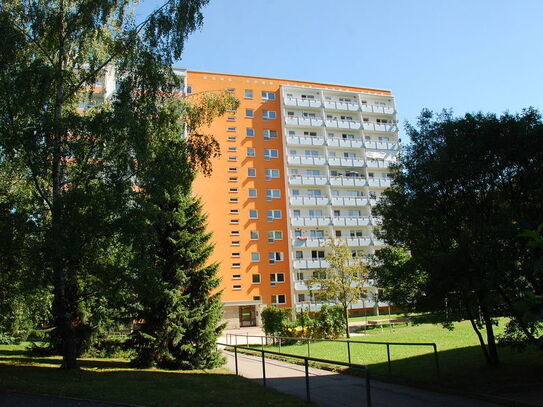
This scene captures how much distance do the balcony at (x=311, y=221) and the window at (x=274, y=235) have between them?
6.37ft

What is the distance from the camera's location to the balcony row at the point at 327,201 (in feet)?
177

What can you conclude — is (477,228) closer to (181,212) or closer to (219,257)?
(181,212)

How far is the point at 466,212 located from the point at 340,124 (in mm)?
49167

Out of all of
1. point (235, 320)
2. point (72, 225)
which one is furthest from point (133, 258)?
point (235, 320)

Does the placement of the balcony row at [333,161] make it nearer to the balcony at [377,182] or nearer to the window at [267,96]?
the balcony at [377,182]

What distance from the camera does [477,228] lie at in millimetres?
9688

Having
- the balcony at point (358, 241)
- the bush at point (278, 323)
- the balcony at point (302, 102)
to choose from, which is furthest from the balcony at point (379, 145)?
the bush at point (278, 323)

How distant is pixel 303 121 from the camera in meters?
57.2

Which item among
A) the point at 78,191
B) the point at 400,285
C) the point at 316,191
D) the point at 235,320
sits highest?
the point at 316,191

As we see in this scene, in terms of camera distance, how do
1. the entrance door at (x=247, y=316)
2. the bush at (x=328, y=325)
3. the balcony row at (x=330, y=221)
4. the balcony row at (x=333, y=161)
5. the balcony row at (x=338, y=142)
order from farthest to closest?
1. the balcony row at (x=338, y=142)
2. the balcony row at (x=333, y=161)
3. the balcony row at (x=330, y=221)
4. the entrance door at (x=247, y=316)
5. the bush at (x=328, y=325)

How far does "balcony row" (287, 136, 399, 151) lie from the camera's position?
56188 millimetres

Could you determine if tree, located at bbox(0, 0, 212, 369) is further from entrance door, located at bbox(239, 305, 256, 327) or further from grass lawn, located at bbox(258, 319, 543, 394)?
entrance door, located at bbox(239, 305, 256, 327)

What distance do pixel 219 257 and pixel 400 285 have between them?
3864 centimetres

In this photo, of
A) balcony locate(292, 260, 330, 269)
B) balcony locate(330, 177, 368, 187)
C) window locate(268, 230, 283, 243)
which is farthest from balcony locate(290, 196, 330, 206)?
balcony locate(292, 260, 330, 269)
